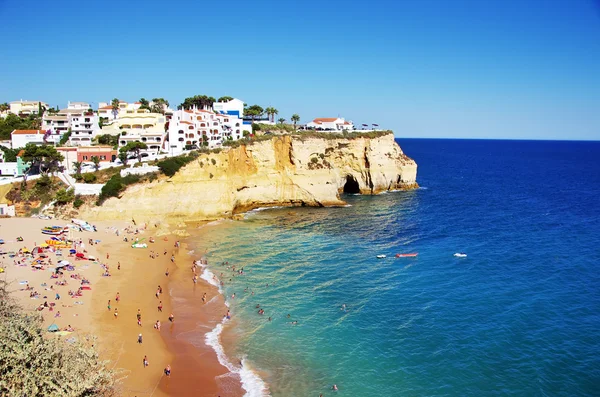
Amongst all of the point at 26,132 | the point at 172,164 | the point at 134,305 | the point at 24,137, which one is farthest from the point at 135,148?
the point at 134,305

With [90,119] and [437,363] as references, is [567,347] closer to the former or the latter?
[437,363]

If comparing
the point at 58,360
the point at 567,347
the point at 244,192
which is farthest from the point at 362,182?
the point at 58,360

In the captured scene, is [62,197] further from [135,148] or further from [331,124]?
[331,124]

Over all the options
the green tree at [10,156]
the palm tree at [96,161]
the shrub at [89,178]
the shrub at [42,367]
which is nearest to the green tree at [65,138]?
the green tree at [10,156]

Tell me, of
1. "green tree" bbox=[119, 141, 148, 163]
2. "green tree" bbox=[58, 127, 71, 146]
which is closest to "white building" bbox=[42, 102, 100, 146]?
"green tree" bbox=[58, 127, 71, 146]

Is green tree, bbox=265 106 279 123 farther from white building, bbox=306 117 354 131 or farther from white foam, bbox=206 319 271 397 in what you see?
white foam, bbox=206 319 271 397

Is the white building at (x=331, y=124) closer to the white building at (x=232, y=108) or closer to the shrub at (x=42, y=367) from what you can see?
the white building at (x=232, y=108)

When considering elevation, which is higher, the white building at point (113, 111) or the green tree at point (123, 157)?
the white building at point (113, 111)
